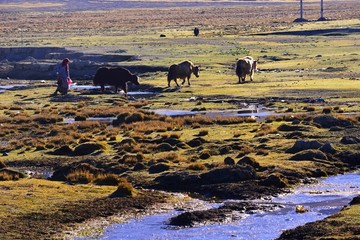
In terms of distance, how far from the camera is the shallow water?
76.0 feet

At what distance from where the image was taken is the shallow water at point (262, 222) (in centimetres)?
2316

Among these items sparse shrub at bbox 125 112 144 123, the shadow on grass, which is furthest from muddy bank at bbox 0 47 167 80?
the shadow on grass

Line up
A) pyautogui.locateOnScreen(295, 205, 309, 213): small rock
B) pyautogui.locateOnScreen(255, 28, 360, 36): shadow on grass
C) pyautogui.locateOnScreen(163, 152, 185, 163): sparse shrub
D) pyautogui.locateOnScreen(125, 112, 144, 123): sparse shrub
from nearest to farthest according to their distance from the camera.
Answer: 1. pyautogui.locateOnScreen(295, 205, 309, 213): small rock
2. pyautogui.locateOnScreen(163, 152, 185, 163): sparse shrub
3. pyautogui.locateOnScreen(125, 112, 144, 123): sparse shrub
4. pyautogui.locateOnScreen(255, 28, 360, 36): shadow on grass

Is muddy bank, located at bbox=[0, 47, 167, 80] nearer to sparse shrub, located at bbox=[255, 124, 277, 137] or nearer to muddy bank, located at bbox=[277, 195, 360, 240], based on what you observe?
sparse shrub, located at bbox=[255, 124, 277, 137]

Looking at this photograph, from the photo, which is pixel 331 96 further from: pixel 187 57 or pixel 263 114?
pixel 187 57

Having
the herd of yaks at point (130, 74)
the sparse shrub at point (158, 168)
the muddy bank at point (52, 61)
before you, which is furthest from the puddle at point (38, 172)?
the muddy bank at point (52, 61)

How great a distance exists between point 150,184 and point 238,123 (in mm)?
13379

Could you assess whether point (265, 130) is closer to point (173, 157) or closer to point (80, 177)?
point (173, 157)

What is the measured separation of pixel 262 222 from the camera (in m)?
24.5

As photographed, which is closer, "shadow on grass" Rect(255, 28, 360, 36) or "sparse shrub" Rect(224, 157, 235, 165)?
"sparse shrub" Rect(224, 157, 235, 165)

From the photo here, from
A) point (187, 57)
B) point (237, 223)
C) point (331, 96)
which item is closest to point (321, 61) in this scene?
point (187, 57)

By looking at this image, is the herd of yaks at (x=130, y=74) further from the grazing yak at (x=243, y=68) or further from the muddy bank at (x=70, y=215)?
the muddy bank at (x=70, y=215)

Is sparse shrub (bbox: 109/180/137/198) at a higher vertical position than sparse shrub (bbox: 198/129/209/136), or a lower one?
higher

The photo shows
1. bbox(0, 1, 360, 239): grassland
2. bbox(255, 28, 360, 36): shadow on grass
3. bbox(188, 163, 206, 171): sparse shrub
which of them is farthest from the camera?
bbox(255, 28, 360, 36): shadow on grass
